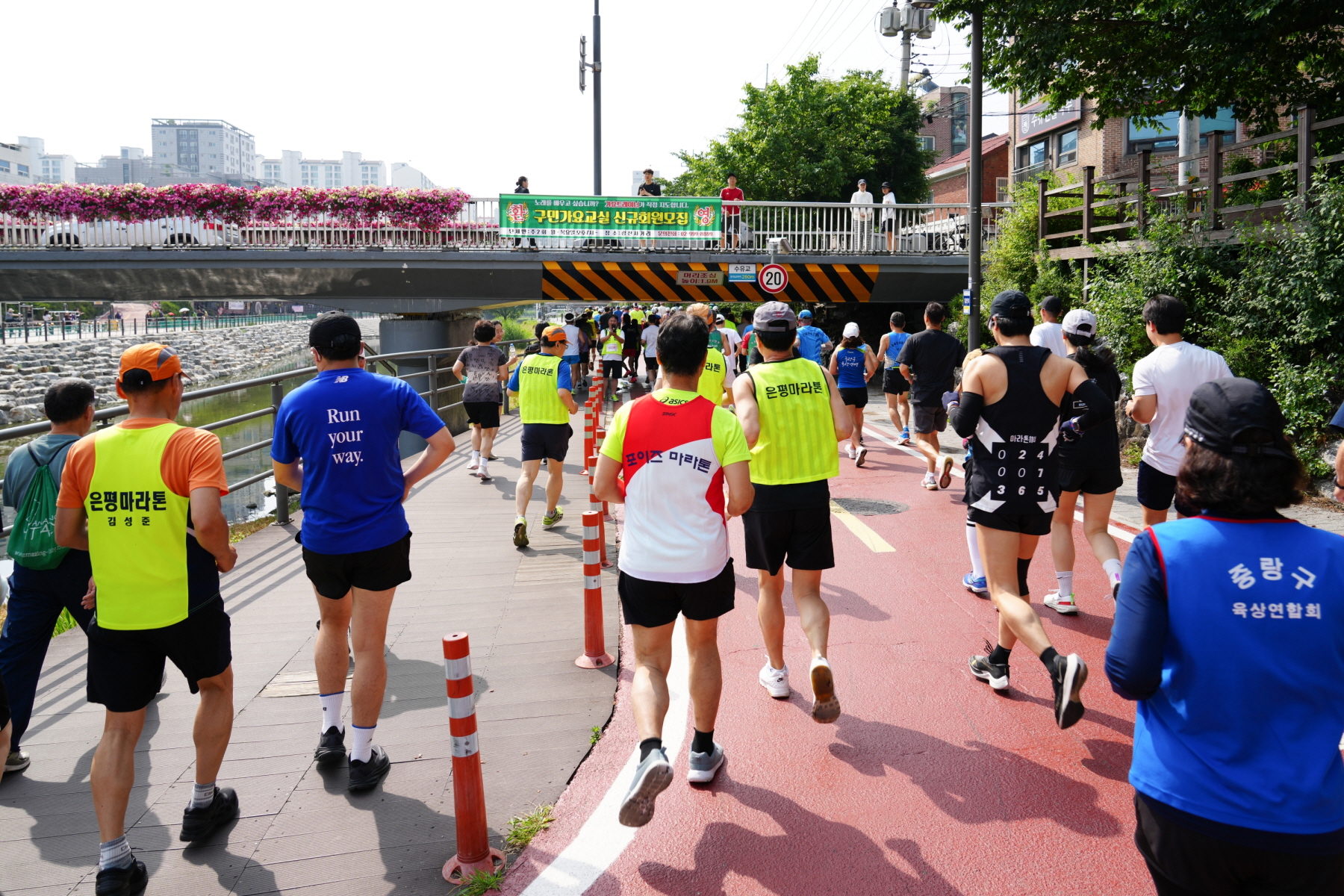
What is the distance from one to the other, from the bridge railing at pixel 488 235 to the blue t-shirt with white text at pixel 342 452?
16.6 metres

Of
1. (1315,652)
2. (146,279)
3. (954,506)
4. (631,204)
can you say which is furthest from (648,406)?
(146,279)

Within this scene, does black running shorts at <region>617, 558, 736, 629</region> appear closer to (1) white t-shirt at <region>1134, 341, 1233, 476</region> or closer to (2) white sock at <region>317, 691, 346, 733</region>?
(2) white sock at <region>317, 691, 346, 733</region>

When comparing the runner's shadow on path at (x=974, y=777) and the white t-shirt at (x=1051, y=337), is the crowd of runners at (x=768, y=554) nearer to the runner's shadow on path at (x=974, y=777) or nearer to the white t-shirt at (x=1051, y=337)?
the runner's shadow on path at (x=974, y=777)

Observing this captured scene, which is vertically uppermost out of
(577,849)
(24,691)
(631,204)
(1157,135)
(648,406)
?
(1157,135)

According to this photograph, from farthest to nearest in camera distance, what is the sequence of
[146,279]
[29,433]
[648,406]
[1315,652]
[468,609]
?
1. [146,279]
2. [468,609]
3. [29,433]
4. [648,406]
5. [1315,652]

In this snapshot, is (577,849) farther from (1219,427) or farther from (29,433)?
(29,433)

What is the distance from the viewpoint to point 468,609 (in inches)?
252

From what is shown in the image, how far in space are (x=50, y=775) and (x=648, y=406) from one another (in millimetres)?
3174

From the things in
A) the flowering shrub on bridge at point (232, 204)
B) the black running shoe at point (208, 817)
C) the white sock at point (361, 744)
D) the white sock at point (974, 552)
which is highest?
the flowering shrub on bridge at point (232, 204)

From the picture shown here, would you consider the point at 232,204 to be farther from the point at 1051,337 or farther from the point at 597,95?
the point at 1051,337

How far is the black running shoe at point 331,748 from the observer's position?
4094 millimetres

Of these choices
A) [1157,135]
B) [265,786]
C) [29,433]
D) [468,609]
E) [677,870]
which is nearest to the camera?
[677,870]

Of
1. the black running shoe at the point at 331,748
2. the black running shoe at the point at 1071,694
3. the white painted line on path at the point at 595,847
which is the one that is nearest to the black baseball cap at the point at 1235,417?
the black running shoe at the point at 1071,694

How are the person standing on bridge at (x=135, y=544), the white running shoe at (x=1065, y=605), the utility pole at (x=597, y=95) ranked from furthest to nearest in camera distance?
the utility pole at (x=597, y=95), the white running shoe at (x=1065, y=605), the person standing on bridge at (x=135, y=544)
